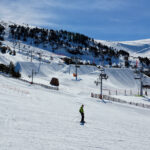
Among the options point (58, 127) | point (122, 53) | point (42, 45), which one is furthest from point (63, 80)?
point (122, 53)

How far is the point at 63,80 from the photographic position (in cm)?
8050

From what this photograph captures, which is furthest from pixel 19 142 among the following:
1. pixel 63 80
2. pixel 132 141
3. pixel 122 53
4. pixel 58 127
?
pixel 122 53

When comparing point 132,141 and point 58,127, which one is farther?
point 58,127

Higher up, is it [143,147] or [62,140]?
[62,140]

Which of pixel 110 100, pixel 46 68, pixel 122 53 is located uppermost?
pixel 122 53

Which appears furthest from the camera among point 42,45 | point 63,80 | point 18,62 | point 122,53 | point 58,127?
point 122,53

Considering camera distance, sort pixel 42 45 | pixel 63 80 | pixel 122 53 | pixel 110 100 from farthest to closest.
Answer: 1. pixel 122 53
2. pixel 42 45
3. pixel 63 80
4. pixel 110 100

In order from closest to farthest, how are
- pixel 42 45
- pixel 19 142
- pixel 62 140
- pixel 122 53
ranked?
1. pixel 19 142
2. pixel 62 140
3. pixel 42 45
4. pixel 122 53

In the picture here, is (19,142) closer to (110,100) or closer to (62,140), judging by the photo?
(62,140)

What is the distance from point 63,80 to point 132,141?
6764 centimetres

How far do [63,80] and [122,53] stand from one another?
13251cm

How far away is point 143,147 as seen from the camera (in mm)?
12594

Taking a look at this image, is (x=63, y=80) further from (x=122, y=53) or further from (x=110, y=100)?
(x=122, y=53)

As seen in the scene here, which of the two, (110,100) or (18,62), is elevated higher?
(18,62)
